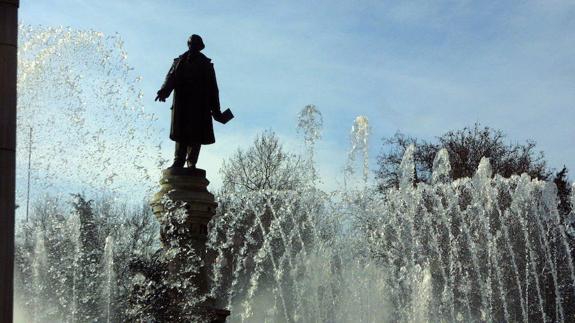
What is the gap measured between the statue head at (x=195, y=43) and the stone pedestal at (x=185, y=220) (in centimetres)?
164

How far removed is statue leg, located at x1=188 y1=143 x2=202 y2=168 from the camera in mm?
12467

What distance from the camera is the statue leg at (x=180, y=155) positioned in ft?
40.8

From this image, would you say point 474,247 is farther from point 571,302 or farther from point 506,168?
point 506,168

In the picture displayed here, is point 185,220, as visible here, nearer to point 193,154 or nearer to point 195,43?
point 193,154

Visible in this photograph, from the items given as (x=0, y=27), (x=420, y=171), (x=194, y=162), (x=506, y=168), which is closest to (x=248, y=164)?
(x=420, y=171)

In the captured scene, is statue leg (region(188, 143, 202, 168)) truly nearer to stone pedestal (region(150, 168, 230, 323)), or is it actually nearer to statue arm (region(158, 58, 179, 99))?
stone pedestal (region(150, 168, 230, 323))

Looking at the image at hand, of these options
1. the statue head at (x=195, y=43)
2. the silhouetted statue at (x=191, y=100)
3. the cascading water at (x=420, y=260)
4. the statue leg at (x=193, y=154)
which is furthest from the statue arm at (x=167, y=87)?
the cascading water at (x=420, y=260)

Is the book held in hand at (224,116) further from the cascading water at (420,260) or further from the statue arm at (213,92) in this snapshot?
the cascading water at (420,260)

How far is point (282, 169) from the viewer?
43375 millimetres

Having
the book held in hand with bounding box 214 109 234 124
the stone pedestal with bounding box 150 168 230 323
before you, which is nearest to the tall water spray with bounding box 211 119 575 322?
the book held in hand with bounding box 214 109 234 124

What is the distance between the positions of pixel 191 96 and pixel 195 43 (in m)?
0.70

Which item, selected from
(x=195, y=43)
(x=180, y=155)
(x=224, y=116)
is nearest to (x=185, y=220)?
(x=180, y=155)

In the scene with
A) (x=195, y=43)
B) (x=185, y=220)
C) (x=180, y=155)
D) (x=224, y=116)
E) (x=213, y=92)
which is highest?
(x=195, y=43)

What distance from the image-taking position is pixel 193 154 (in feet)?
41.0
